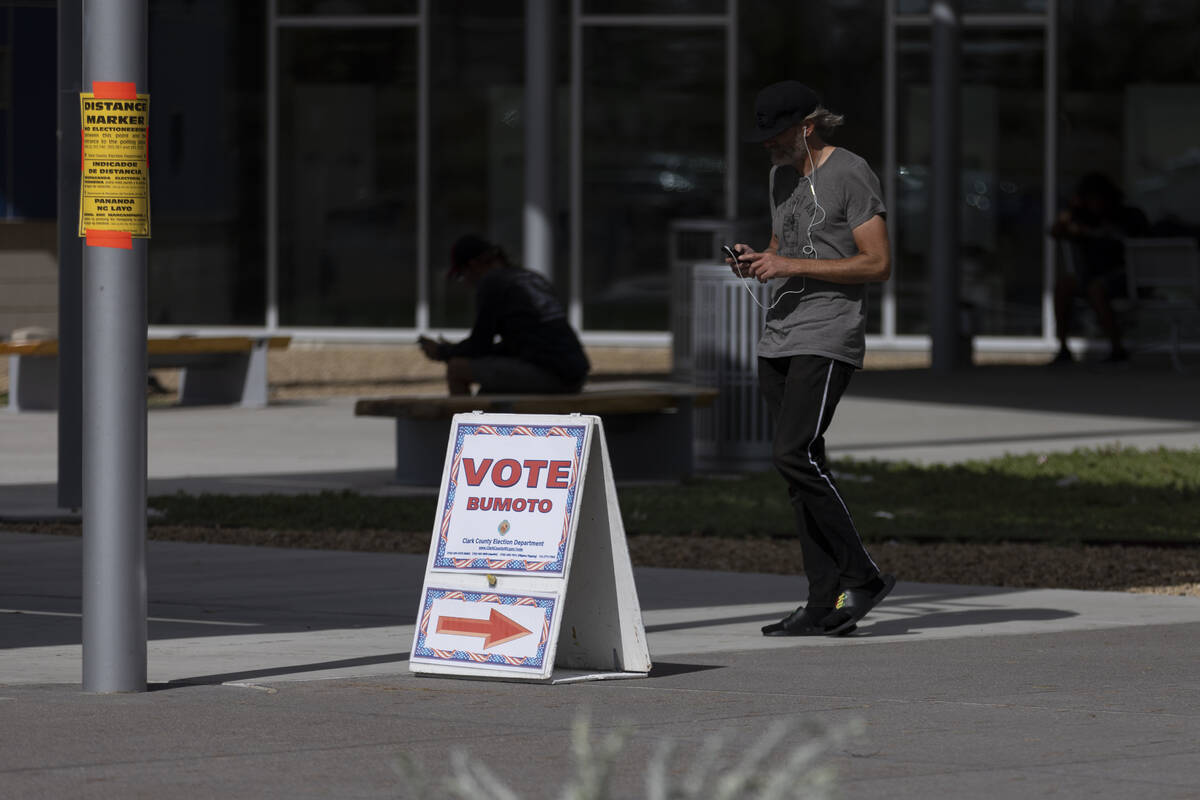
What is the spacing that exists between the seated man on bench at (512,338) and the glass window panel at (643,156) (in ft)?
35.8

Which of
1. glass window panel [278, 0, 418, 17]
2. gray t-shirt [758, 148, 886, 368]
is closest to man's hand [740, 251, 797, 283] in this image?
gray t-shirt [758, 148, 886, 368]

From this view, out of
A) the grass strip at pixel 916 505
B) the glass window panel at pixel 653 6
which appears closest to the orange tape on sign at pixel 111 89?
the grass strip at pixel 916 505

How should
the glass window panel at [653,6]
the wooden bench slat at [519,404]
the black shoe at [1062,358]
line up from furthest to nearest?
the glass window panel at [653,6], the black shoe at [1062,358], the wooden bench slat at [519,404]

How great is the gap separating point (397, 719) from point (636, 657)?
0.99 metres

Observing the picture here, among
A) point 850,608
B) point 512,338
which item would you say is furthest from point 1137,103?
point 850,608

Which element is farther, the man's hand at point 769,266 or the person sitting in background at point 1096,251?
the person sitting in background at point 1096,251

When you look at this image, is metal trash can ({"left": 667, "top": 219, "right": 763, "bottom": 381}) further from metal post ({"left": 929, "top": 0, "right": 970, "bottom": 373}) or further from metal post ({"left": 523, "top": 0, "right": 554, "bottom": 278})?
metal post ({"left": 929, "top": 0, "right": 970, "bottom": 373})

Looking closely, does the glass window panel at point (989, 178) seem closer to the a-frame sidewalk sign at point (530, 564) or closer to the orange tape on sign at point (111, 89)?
the a-frame sidewalk sign at point (530, 564)

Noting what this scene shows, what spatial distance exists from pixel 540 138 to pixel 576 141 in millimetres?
7062

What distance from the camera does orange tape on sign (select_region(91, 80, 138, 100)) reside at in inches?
237

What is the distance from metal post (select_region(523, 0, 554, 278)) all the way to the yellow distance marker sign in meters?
9.96

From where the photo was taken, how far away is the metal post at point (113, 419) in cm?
603

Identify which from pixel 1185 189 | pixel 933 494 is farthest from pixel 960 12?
pixel 933 494

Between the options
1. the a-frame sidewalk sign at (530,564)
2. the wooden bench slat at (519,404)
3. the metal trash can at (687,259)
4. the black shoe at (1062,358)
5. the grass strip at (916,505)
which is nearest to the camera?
the a-frame sidewalk sign at (530,564)
